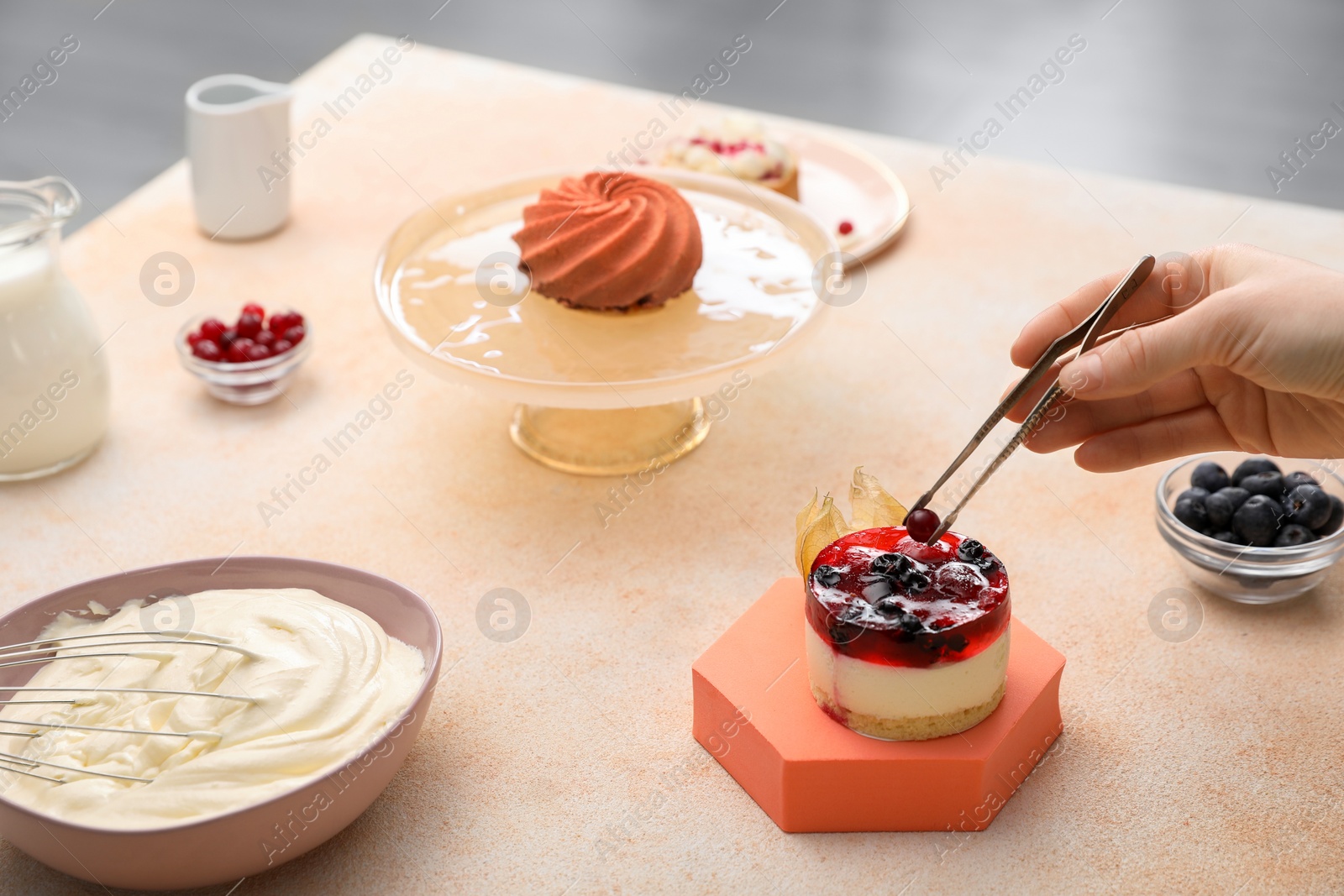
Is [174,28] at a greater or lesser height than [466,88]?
lesser

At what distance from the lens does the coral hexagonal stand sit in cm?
114

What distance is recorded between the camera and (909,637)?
108 cm

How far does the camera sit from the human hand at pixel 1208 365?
3.81ft

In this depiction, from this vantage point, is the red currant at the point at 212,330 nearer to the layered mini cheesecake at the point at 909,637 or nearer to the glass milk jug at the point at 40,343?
the glass milk jug at the point at 40,343

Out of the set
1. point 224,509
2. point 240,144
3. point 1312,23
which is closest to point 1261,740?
point 224,509

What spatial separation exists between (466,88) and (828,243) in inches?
53.8

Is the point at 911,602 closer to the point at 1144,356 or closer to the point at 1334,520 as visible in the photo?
the point at 1144,356

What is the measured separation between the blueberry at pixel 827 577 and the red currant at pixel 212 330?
1111mm

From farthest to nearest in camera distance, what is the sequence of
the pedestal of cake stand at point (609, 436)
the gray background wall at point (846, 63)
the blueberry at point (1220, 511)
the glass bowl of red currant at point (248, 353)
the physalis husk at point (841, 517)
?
the gray background wall at point (846, 63), the glass bowl of red currant at point (248, 353), the pedestal of cake stand at point (609, 436), the blueberry at point (1220, 511), the physalis husk at point (841, 517)

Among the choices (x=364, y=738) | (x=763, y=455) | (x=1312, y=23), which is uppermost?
(x=364, y=738)

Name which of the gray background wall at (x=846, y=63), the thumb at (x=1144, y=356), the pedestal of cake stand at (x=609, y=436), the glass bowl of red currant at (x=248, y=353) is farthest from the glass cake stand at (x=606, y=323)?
the gray background wall at (x=846, y=63)

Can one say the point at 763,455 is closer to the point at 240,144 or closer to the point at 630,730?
the point at 630,730

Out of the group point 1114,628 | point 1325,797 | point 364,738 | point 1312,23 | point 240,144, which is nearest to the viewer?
point 364,738

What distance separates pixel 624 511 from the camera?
1.62 m
